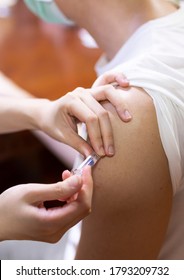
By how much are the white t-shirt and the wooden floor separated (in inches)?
27.6

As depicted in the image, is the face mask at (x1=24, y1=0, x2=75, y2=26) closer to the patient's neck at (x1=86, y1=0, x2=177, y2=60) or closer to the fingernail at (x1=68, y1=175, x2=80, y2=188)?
the patient's neck at (x1=86, y1=0, x2=177, y2=60)

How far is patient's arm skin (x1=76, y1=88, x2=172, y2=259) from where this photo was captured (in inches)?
28.5

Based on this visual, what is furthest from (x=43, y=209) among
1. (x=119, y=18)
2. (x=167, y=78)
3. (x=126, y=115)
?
(x=119, y=18)

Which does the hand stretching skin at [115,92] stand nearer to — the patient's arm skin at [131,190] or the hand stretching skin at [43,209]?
the patient's arm skin at [131,190]

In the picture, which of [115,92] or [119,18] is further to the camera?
[119,18]

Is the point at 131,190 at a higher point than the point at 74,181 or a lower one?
lower

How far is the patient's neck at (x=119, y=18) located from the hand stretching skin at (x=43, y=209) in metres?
0.43

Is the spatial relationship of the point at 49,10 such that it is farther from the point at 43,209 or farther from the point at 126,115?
the point at 43,209

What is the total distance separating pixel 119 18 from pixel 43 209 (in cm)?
52

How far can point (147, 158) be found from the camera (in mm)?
730

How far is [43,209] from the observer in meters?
0.65

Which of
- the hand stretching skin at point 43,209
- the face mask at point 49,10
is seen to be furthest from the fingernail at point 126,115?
the face mask at point 49,10

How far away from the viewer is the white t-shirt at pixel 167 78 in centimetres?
75
